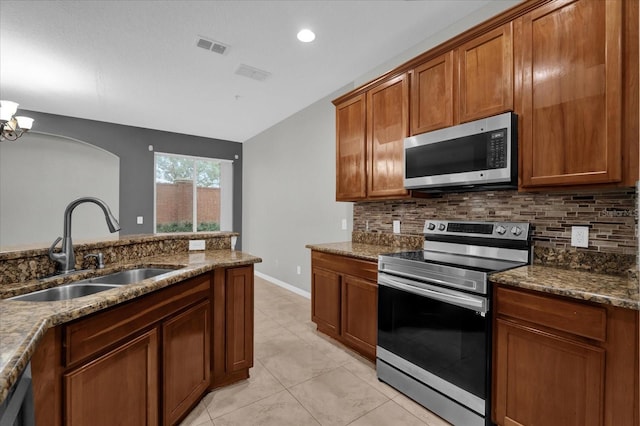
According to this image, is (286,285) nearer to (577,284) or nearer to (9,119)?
(9,119)

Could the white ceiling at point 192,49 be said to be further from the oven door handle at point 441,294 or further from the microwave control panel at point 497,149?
the oven door handle at point 441,294

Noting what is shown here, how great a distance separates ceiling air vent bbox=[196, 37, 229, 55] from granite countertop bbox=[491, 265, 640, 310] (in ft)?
9.44

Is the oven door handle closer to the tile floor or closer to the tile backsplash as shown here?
the tile backsplash

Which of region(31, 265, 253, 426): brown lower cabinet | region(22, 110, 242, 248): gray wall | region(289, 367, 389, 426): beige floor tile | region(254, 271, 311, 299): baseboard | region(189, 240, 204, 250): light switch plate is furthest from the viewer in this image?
region(22, 110, 242, 248): gray wall

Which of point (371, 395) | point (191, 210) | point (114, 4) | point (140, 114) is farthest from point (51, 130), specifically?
point (371, 395)

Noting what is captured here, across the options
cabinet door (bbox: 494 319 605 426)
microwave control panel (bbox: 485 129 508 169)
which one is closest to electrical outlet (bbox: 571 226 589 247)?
microwave control panel (bbox: 485 129 508 169)

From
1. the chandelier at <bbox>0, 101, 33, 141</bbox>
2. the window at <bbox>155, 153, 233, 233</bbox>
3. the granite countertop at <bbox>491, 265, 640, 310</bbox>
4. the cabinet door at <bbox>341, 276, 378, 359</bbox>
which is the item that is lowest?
the cabinet door at <bbox>341, 276, 378, 359</bbox>

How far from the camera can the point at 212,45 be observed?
2799 mm

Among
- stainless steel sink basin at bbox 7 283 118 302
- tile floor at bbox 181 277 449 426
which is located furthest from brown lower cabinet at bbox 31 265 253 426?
stainless steel sink basin at bbox 7 283 118 302

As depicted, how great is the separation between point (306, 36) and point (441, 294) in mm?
2353

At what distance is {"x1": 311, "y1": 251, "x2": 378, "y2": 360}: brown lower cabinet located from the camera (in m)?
2.41

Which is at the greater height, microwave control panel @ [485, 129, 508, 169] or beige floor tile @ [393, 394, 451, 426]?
microwave control panel @ [485, 129, 508, 169]

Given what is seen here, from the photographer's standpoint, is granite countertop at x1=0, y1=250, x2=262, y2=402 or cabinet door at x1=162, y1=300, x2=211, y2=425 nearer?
granite countertop at x1=0, y1=250, x2=262, y2=402

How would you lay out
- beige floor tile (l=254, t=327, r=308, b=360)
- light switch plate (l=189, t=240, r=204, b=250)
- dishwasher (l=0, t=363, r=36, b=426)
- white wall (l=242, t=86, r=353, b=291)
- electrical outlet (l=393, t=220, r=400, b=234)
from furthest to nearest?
white wall (l=242, t=86, r=353, b=291)
electrical outlet (l=393, t=220, r=400, b=234)
beige floor tile (l=254, t=327, r=308, b=360)
light switch plate (l=189, t=240, r=204, b=250)
dishwasher (l=0, t=363, r=36, b=426)
